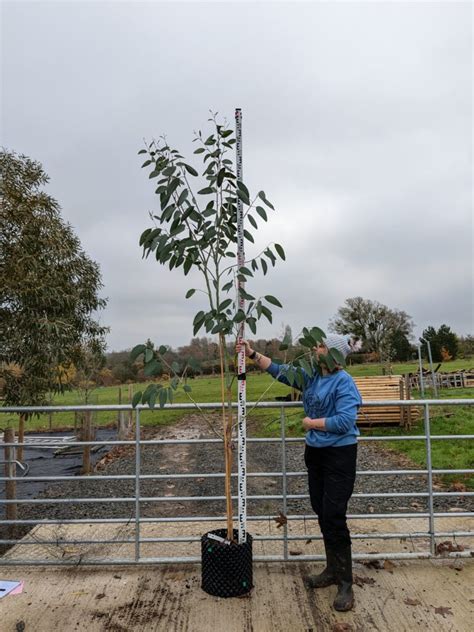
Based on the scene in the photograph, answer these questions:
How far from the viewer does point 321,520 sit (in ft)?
10.5

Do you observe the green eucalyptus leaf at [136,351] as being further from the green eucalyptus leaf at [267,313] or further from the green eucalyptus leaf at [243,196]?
the green eucalyptus leaf at [243,196]

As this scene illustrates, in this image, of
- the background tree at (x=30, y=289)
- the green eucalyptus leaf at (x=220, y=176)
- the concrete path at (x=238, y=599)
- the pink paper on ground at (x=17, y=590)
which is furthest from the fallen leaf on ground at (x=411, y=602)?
the background tree at (x=30, y=289)

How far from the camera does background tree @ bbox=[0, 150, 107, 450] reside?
5.66m

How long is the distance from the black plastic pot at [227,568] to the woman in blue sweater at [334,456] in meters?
0.48

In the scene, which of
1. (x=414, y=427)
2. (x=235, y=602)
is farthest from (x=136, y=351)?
(x=414, y=427)

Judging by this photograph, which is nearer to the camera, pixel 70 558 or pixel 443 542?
pixel 70 558

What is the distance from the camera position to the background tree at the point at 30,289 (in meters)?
5.66

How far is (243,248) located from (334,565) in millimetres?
2167

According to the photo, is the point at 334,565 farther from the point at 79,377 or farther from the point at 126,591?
the point at 79,377

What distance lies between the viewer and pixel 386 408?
12727mm

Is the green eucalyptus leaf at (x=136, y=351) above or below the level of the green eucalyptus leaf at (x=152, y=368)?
above

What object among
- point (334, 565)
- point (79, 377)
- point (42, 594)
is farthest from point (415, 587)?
point (79, 377)

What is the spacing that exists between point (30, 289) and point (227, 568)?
3.90 meters

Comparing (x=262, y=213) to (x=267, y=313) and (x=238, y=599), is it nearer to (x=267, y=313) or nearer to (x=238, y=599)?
(x=267, y=313)
